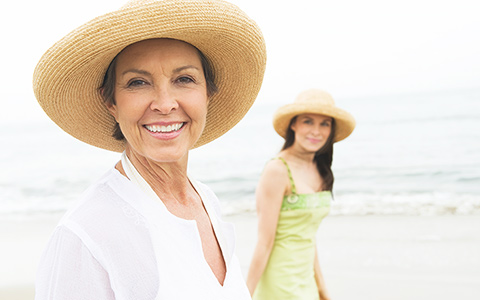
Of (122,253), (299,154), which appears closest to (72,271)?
(122,253)

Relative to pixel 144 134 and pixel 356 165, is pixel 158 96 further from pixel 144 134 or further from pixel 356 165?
pixel 356 165

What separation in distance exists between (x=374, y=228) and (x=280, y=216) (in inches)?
237

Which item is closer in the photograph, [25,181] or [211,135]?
[211,135]

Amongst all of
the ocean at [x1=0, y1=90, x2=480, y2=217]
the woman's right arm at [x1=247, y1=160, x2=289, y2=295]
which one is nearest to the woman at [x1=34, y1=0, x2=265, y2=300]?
the woman's right arm at [x1=247, y1=160, x2=289, y2=295]

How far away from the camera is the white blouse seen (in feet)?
4.04

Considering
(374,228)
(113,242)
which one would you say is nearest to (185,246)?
(113,242)

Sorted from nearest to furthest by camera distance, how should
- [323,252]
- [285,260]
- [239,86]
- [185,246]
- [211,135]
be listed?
[185,246] → [239,86] → [211,135] → [285,260] → [323,252]

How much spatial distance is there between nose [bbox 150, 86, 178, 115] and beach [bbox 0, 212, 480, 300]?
5.04 m

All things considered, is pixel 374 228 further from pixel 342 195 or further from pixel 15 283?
pixel 15 283

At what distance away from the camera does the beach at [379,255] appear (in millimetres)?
6062

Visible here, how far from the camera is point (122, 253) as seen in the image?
51.2 inches

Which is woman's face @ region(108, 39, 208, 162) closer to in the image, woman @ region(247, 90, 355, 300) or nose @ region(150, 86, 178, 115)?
nose @ region(150, 86, 178, 115)

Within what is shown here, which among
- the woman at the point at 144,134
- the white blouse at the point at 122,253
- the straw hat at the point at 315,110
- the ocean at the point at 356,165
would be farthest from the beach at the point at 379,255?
the white blouse at the point at 122,253

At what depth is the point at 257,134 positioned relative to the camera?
26.7 metres
